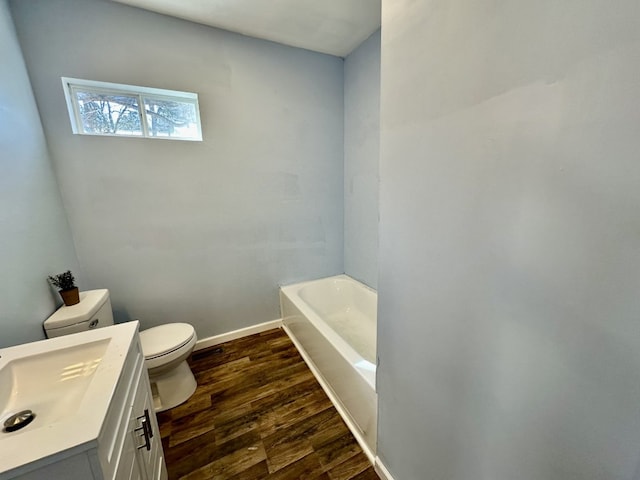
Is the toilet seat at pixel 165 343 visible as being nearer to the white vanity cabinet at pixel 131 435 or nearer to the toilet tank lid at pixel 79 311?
the toilet tank lid at pixel 79 311

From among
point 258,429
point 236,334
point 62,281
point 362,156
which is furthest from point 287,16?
point 258,429

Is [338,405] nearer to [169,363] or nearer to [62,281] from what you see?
[169,363]

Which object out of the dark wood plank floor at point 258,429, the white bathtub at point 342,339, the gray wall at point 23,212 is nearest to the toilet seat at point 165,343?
the dark wood plank floor at point 258,429

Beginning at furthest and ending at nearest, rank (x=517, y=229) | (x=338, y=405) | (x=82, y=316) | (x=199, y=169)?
(x=199, y=169)
(x=338, y=405)
(x=82, y=316)
(x=517, y=229)

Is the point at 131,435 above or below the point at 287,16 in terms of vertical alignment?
below

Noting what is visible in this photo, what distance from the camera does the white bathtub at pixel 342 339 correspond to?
137 cm

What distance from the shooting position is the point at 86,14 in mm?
1580

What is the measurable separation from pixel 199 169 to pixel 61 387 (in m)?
1.55

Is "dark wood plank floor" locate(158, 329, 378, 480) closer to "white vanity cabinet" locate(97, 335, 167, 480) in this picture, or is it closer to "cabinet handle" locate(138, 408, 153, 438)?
"white vanity cabinet" locate(97, 335, 167, 480)

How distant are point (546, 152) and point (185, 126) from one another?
2.23 metres

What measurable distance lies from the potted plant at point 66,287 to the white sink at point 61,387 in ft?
2.05

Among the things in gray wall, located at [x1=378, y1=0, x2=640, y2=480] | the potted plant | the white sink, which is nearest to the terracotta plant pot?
the potted plant

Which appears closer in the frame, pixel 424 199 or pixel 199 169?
pixel 424 199

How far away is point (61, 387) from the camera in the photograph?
0.89 m
